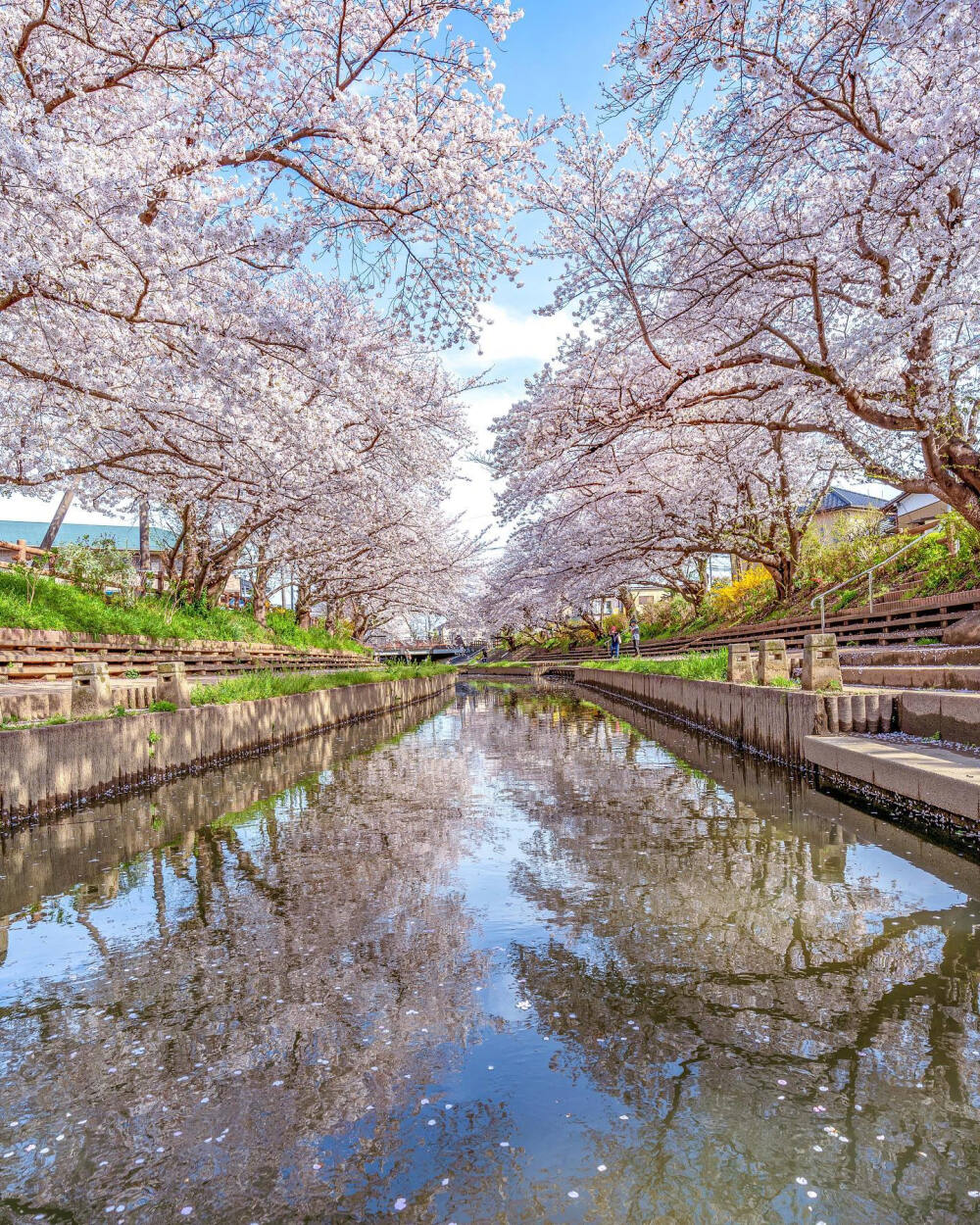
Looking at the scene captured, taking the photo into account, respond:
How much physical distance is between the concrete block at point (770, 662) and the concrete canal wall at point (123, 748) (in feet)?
28.3

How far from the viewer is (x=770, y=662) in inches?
492

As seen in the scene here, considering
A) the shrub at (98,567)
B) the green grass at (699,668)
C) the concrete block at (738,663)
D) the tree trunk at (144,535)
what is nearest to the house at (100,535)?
the tree trunk at (144,535)

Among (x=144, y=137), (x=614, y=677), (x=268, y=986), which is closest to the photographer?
(x=268, y=986)

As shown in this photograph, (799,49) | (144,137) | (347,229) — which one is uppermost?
(799,49)

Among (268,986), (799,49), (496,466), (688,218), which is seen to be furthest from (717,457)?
(268,986)

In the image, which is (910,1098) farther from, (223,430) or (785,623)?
(785,623)

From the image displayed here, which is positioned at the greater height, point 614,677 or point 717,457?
point 717,457

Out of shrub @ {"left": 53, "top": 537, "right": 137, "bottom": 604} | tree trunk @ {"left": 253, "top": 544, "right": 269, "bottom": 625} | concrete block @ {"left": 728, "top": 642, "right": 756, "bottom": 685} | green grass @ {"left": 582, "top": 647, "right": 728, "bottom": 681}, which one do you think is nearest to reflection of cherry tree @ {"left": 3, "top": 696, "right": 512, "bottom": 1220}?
concrete block @ {"left": 728, "top": 642, "right": 756, "bottom": 685}

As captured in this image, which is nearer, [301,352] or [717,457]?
[301,352]

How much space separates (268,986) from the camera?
12.9ft

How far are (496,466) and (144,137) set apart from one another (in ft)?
24.4

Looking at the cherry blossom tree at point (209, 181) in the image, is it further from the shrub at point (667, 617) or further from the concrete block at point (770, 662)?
the shrub at point (667, 617)

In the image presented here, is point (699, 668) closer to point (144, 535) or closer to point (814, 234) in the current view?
point (814, 234)

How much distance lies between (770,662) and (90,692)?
396 inches
